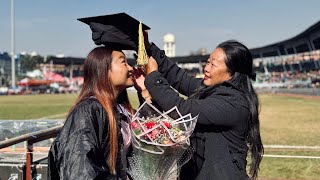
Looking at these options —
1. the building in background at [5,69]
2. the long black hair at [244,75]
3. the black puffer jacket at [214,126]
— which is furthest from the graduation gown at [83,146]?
the building in background at [5,69]

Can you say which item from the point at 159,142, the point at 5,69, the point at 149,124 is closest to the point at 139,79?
the point at 149,124

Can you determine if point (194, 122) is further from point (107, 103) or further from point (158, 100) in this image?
point (107, 103)

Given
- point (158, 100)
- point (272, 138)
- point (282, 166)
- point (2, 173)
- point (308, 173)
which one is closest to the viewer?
point (158, 100)

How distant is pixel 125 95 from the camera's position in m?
2.88

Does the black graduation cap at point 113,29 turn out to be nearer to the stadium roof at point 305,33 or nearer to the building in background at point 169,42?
the stadium roof at point 305,33

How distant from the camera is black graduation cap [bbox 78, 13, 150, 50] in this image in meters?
2.70

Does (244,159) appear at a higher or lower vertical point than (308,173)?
higher

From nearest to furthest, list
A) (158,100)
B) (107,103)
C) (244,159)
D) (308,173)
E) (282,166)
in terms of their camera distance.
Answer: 1. (107,103)
2. (158,100)
3. (244,159)
4. (308,173)
5. (282,166)

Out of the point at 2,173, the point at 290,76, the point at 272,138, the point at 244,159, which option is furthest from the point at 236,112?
the point at 290,76

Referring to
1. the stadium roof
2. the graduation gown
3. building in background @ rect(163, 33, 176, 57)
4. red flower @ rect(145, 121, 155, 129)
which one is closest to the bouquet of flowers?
red flower @ rect(145, 121, 155, 129)

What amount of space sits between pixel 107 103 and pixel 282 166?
7.33 m

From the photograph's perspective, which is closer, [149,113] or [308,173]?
[149,113]

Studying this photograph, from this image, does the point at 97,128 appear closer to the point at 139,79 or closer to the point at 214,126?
the point at 139,79

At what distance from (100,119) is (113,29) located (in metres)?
0.68
